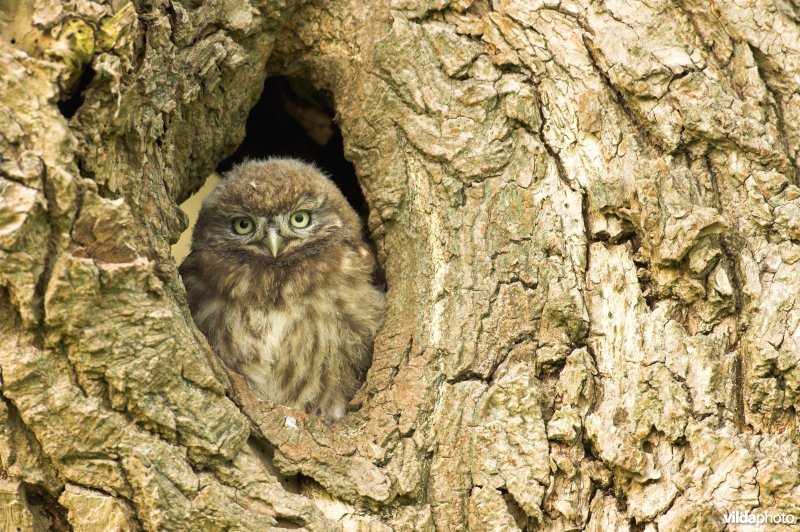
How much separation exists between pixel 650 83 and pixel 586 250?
26.6 inches

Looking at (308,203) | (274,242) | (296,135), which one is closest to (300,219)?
(308,203)

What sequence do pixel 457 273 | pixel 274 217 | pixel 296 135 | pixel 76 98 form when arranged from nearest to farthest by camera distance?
pixel 76 98
pixel 457 273
pixel 274 217
pixel 296 135

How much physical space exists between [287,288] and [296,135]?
5.89ft

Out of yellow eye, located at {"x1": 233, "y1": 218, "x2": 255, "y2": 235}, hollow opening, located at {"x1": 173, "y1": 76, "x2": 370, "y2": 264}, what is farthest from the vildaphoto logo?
hollow opening, located at {"x1": 173, "y1": 76, "x2": 370, "y2": 264}

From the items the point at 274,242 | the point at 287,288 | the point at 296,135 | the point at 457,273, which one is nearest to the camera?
the point at 457,273

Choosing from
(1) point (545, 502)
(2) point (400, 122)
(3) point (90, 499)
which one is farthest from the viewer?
(2) point (400, 122)

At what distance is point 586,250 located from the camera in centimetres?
322

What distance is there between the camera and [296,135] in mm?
5512

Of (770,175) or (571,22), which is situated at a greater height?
(571,22)

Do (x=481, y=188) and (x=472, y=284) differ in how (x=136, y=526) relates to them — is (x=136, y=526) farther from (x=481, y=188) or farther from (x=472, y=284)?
(x=481, y=188)

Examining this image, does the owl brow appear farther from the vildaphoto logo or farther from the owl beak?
the vildaphoto logo

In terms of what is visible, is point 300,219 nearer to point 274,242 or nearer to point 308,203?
point 308,203

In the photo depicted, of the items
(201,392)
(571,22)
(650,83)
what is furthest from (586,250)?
(201,392)

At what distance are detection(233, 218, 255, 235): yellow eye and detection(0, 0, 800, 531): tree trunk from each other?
0.60m
